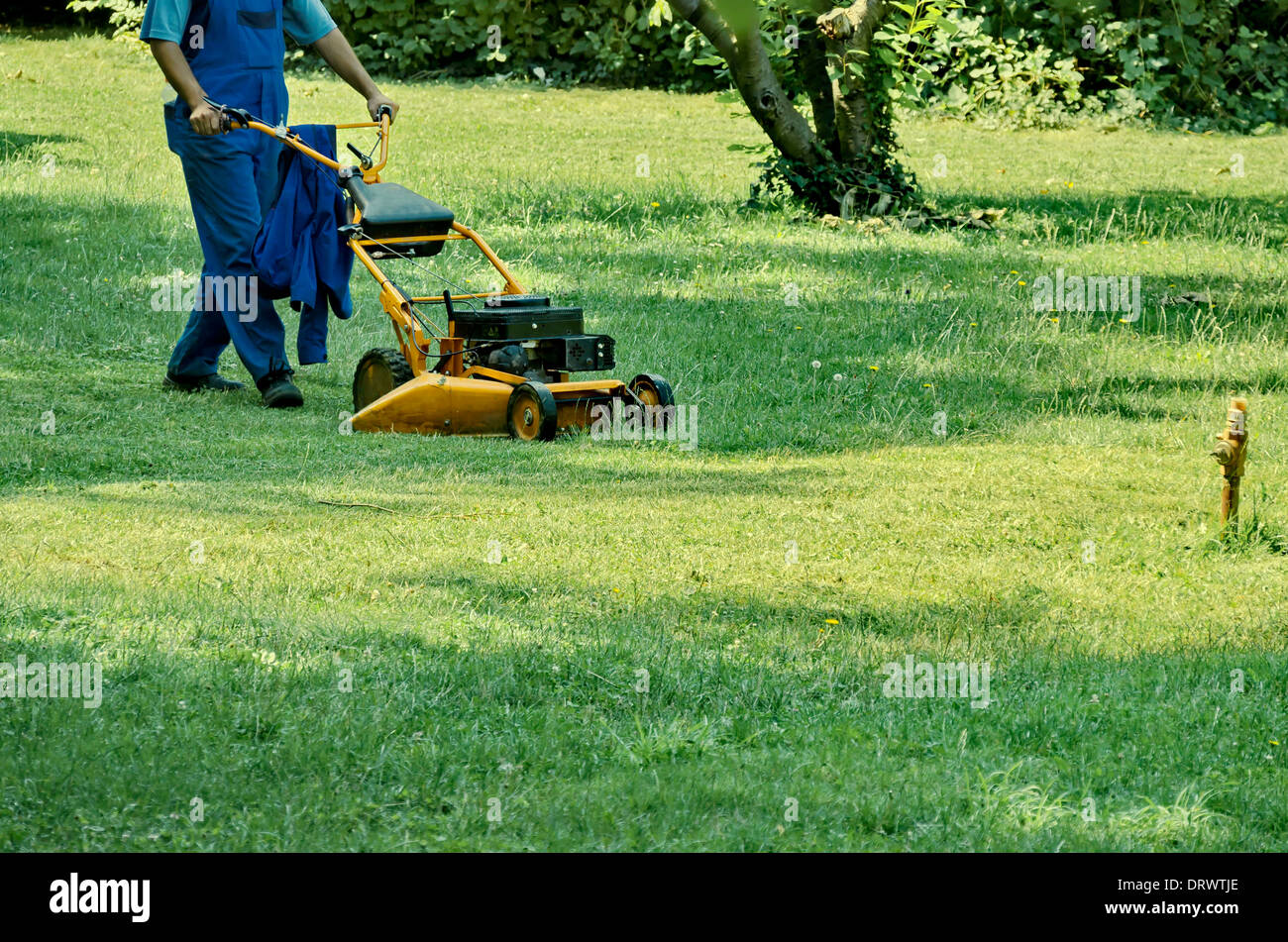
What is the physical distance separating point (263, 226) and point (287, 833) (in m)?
5.57

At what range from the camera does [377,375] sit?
8164 mm

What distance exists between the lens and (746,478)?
23.2ft

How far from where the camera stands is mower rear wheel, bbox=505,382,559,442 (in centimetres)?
739

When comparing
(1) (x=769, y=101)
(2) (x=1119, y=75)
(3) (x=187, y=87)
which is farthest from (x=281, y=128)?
(2) (x=1119, y=75)

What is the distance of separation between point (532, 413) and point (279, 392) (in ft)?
5.44

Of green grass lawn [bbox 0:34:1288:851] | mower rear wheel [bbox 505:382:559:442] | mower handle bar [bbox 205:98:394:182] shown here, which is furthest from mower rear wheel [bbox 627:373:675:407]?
mower handle bar [bbox 205:98:394:182]

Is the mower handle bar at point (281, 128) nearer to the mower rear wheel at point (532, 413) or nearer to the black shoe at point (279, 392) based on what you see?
the black shoe at point (279, 392)

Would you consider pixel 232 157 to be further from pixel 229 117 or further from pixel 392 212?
pixel 392 212

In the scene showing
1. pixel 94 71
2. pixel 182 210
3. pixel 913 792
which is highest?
pixel 94 71

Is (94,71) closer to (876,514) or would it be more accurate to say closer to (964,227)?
(964,227)

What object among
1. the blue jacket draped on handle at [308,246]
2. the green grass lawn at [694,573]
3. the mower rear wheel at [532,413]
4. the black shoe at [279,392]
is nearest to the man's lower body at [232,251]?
the black shoe at [279,392]

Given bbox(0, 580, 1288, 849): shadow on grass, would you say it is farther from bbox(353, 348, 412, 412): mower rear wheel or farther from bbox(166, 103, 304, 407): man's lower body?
bbox(166, 103, 304, 407): man's lower body
